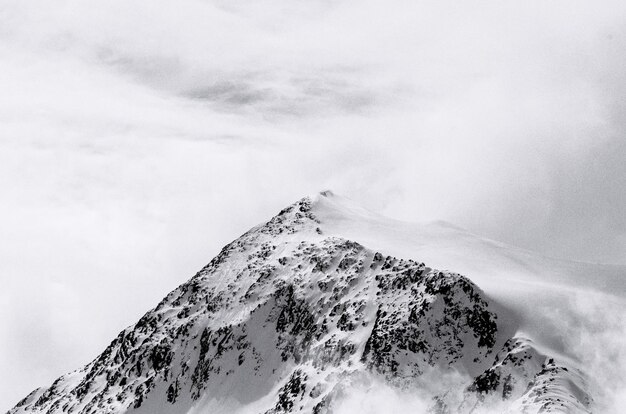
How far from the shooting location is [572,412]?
19012 cm

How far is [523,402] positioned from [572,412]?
32.7 ft

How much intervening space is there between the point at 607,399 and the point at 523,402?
1643 centimetres

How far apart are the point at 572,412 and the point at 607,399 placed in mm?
10822

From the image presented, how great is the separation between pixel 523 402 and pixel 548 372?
8280 mm

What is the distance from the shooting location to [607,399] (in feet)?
646

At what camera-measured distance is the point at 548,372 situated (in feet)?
654

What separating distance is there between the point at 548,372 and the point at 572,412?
11178 mm
